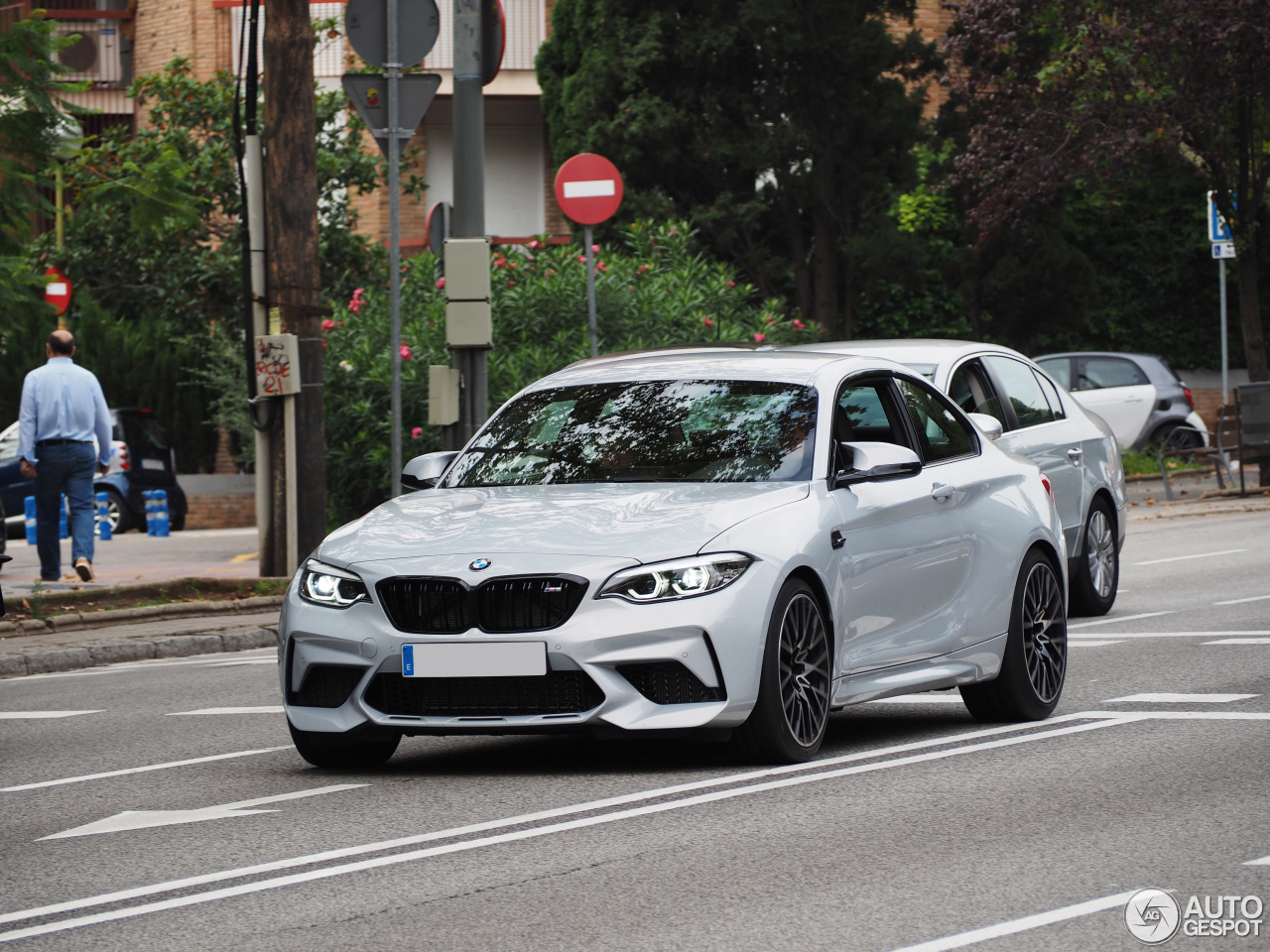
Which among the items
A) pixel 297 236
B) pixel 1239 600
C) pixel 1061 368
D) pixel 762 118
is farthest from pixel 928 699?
pixel 762 118

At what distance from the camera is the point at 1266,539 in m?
19.8

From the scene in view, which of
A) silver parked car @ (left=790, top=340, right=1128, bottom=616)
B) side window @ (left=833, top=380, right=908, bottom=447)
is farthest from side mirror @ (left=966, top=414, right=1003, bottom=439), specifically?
silver parked car @ (left=790, top=340, right=1128, bottom=616)

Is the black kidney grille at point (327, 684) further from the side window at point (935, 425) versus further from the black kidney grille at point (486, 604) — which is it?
the side window at point (935, 425)

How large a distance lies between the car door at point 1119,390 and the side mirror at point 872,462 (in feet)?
72.4

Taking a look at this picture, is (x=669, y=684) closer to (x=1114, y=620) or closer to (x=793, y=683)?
(x=793, y=683)

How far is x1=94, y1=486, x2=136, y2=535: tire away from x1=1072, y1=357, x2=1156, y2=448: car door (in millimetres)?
12772

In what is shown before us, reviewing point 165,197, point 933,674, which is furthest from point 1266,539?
point 933,674

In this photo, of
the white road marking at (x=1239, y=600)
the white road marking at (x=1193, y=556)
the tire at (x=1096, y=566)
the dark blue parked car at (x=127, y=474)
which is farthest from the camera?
the dark blue parked car at (x=127, y=474)

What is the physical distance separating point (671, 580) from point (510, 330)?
1431 centimetres

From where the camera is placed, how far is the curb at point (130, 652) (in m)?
13.0

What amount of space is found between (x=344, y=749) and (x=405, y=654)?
815mm

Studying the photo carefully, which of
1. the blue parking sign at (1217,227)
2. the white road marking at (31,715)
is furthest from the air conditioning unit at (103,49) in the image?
the white road marking at (31,715)

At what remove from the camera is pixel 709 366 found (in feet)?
29.5

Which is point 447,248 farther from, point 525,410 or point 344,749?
point 344,749
